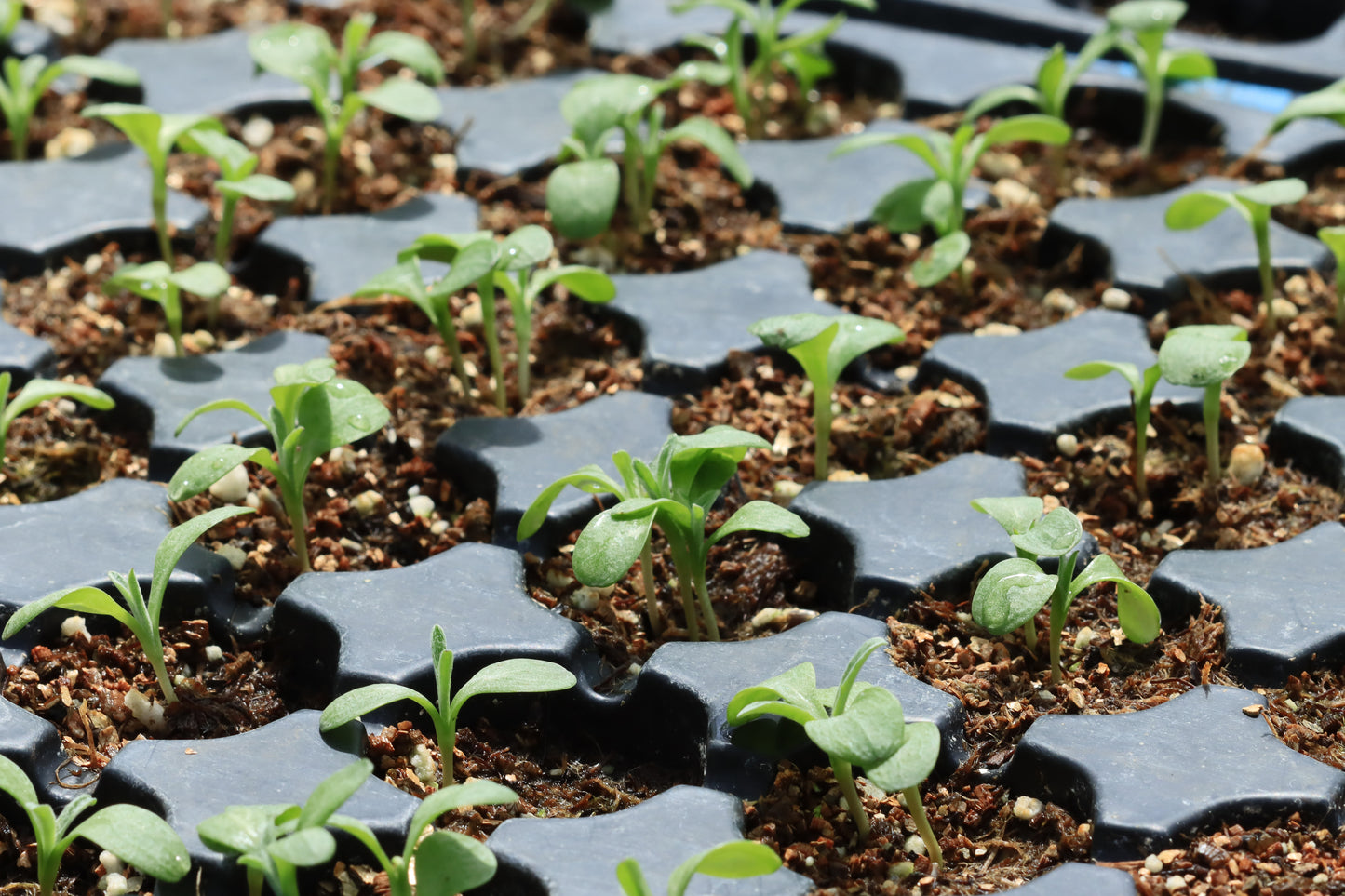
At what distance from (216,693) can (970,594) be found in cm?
73

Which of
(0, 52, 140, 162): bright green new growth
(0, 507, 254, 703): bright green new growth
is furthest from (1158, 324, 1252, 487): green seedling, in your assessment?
(0, 52, 140, 162): bright green new growth

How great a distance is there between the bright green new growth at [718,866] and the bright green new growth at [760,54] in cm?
131

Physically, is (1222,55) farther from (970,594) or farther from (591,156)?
(970,594)

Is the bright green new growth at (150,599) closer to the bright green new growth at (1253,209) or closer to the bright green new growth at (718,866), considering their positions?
the bright green new growth at (718,866)

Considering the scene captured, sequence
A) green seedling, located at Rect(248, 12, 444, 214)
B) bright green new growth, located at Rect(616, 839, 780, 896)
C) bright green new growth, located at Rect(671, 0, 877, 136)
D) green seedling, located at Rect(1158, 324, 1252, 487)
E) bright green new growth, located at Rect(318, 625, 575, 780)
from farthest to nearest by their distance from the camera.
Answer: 1. bright green new growth, located at Rect(671, 0, 877, 136)
2. green seedling, located at Rect(248, 12, 444, 214)
3. green seedling, located at Rect(1158, 324, 1252, 487)
4. bright green new growth, located at Rect(318, 625, 575, 780)
5. bright green new growth, located at Rect(616, 839, 780, 896)

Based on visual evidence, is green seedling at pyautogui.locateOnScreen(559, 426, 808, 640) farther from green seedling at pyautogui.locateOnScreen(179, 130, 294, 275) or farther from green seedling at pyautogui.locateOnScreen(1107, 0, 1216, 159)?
green seedling at pyautogui.locateOnScreen(1107, 0, 1216, 159)

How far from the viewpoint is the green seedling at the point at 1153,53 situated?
2.03m

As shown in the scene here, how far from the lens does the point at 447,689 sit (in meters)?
1.20

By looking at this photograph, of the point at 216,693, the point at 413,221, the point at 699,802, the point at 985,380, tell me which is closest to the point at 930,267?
the point at 985,380

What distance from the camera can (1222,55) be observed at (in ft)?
7.73

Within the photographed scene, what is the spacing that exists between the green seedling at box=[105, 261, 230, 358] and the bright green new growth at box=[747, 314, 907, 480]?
64 cm

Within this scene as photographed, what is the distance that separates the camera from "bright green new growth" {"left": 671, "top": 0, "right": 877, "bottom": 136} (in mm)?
2123

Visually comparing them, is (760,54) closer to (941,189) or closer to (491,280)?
(941,189)

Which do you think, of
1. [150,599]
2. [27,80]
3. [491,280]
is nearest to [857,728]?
[150,599]
